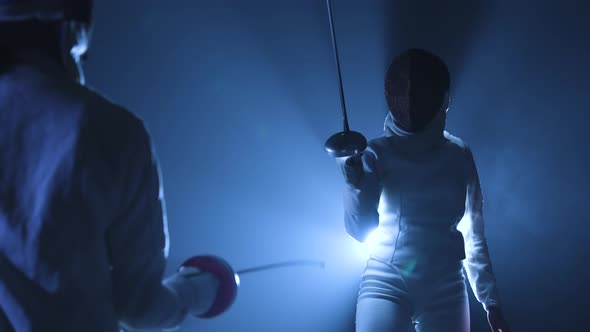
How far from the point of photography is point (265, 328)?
5.52 feet

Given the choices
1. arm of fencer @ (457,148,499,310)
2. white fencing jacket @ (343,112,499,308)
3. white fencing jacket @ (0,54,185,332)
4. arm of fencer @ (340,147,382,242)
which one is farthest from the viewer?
arm of fencer @ (457,148,499,310)

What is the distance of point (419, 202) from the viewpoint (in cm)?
139

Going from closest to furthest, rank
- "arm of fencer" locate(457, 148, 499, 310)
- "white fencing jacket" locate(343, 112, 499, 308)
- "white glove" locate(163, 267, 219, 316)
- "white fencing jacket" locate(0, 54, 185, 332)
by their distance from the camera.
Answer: "white fencing jacket" locate(0, 54, 185, 332)
"white glove" locate(163, 267, 219, 316)
"white fencing jacket" locate(343, 112, 499, 308)
"arm of fencer" locate(457, 148, 499, 310)

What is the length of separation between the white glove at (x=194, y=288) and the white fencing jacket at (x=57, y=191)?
0.13 metres

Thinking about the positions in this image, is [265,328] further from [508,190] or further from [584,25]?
[584,25]

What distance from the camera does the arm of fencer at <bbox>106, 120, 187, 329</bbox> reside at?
2.45 ft

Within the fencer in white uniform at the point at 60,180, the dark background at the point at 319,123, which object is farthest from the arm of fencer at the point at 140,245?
the dark background at the point at 319,123

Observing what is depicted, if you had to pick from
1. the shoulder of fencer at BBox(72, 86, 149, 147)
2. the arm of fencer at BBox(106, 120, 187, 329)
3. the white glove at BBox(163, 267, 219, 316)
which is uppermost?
the shoulder of fencer at BBox(72, 86, 149, 147)

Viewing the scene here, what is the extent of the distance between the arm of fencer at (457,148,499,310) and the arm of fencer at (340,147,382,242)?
0.31m

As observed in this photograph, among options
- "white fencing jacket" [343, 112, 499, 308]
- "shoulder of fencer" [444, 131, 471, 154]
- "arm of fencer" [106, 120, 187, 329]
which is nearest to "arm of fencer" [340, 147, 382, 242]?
"white fencing jacket" [343, 112, 499, 308]

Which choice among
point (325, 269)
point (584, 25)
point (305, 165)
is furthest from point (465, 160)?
point (584, 25)

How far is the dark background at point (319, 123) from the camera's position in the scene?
4.78 feet

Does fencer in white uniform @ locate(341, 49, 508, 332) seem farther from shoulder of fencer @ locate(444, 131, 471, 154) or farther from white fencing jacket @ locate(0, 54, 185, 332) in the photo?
white fencing jacket @ locate(0, 54, 185, 332)

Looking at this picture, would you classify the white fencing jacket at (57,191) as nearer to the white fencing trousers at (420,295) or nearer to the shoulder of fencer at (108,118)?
the shoulder of fencer at (108,118)
